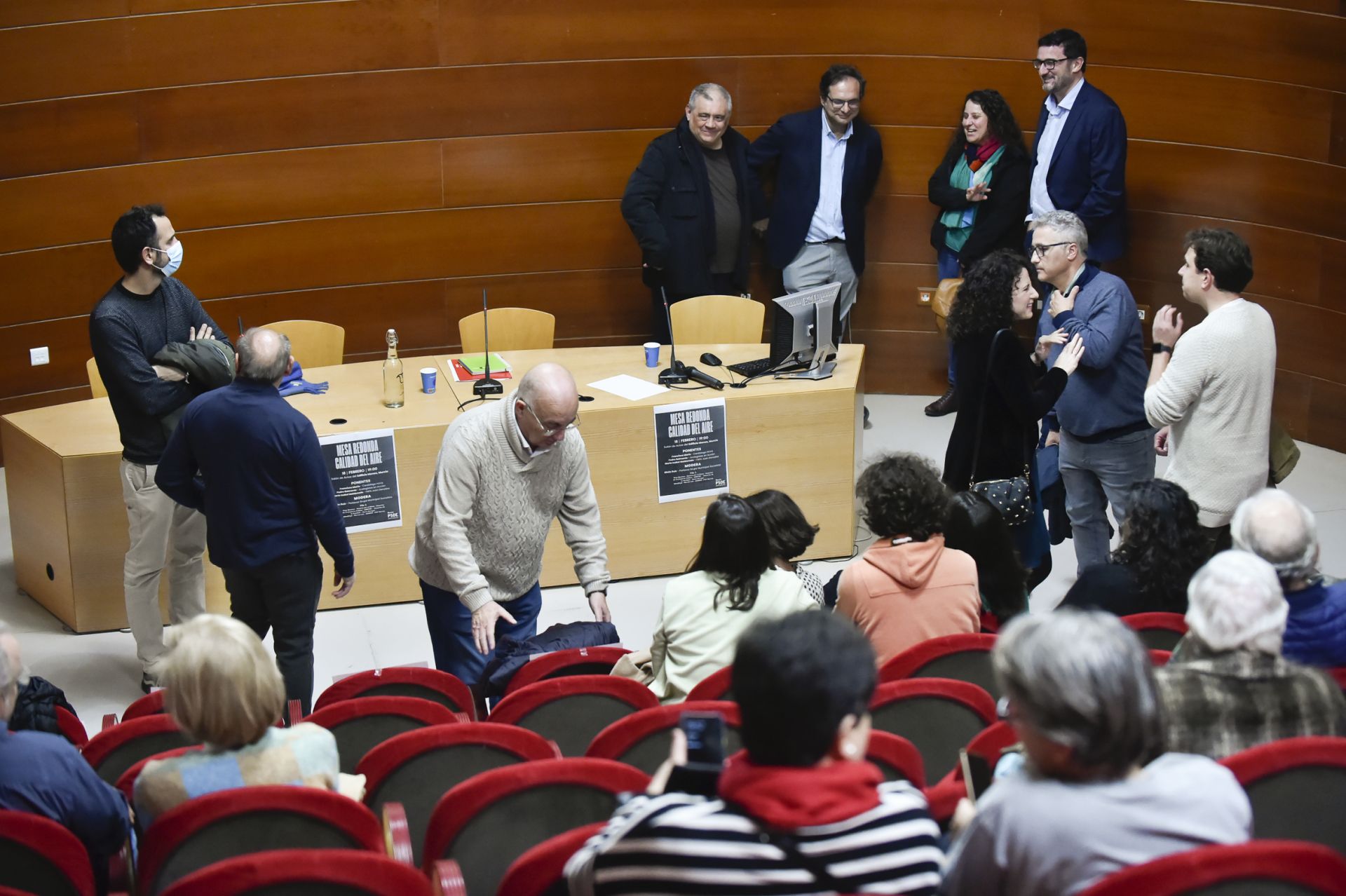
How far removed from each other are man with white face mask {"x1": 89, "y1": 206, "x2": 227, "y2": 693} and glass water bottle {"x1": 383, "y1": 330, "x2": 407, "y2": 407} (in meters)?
0.71

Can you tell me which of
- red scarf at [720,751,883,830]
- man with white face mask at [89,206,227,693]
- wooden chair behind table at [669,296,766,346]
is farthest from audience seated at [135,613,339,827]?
wooden chair behind table at [669,296,766,346]

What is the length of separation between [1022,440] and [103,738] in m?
3.01

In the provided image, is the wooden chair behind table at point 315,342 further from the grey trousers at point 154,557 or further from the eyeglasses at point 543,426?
Answer: the eyeglasses at point 543,426

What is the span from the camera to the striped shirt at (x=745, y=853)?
1.74m

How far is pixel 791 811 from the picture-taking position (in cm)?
174

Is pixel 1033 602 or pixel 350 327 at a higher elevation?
pixel 350 327

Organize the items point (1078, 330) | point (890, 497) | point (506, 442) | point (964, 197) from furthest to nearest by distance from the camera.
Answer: point (964, 197) → point (1078, 330) → point (506, 442) → point (890, 497)

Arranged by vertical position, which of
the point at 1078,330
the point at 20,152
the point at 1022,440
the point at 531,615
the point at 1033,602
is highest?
the point at 20,152

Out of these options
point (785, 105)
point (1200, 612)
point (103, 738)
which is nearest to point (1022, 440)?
point (1200, 612)

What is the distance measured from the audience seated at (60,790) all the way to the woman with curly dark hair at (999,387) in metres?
2.95

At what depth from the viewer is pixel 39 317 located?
6.93m

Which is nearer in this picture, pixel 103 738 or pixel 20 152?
pixel 103 738

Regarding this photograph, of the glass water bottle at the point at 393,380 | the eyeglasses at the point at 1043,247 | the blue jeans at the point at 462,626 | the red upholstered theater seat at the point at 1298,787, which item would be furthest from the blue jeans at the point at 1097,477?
the glass water bottle at the point at 393,380

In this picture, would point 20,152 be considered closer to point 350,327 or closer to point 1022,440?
point 350,327
